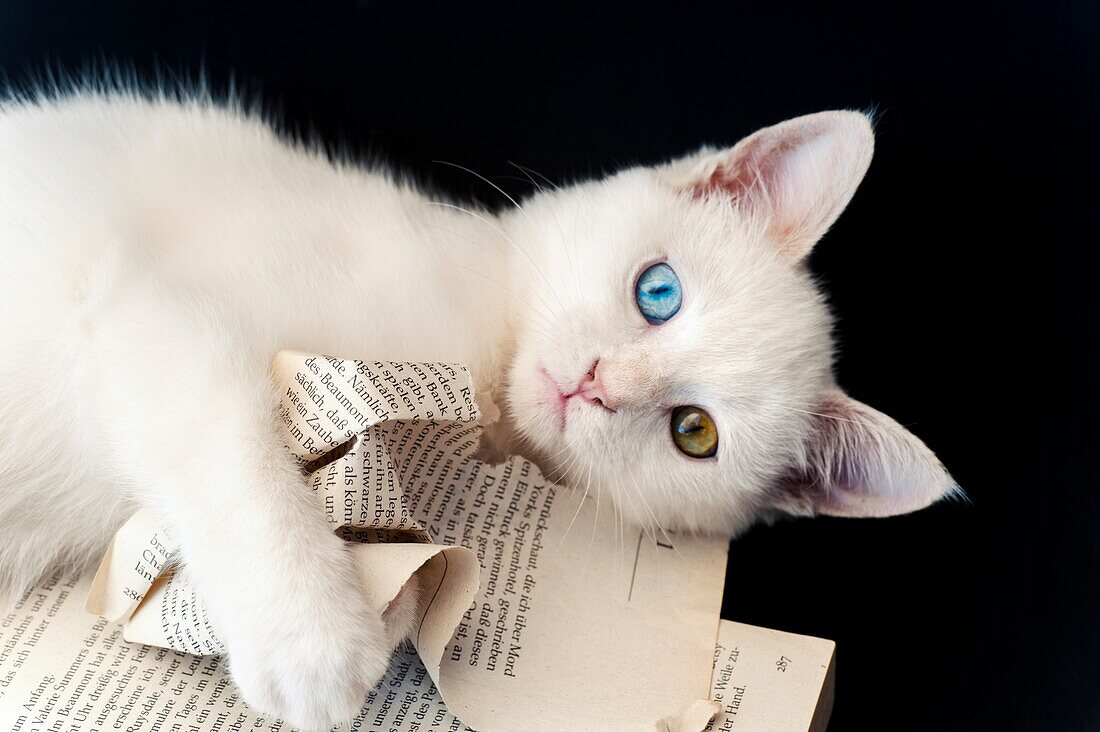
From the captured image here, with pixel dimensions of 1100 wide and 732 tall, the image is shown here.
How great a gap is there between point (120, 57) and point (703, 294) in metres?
1.18

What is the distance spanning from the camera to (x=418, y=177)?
1753mm

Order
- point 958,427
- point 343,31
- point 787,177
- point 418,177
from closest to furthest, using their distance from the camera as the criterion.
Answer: point 787,177 < point 958,427 < point 343,31 < point 418,177

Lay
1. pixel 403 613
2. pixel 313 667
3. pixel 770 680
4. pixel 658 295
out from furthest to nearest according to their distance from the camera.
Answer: pixel 658 295 → pixel 770 680 → pixel 403 613 → pixel 313 667

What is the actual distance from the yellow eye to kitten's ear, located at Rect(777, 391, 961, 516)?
0.18 meters

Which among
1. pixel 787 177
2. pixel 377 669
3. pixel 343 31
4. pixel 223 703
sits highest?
pixel 343 31

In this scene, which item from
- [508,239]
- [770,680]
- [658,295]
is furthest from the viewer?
[508,239]

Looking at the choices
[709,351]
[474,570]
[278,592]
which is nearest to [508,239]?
[709,351]

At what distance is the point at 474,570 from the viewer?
3.49ft

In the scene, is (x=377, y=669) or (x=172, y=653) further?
(x=172, y=653)

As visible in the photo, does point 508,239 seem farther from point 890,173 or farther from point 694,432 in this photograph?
point 890,173

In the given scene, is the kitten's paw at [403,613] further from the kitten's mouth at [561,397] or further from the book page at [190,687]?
the kitten's mouth at [561,397]

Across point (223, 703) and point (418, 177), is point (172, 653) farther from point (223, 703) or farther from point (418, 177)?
point (418, 177)

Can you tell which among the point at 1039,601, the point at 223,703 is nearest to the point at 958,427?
the point at 1039,601

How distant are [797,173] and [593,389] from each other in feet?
1.53
